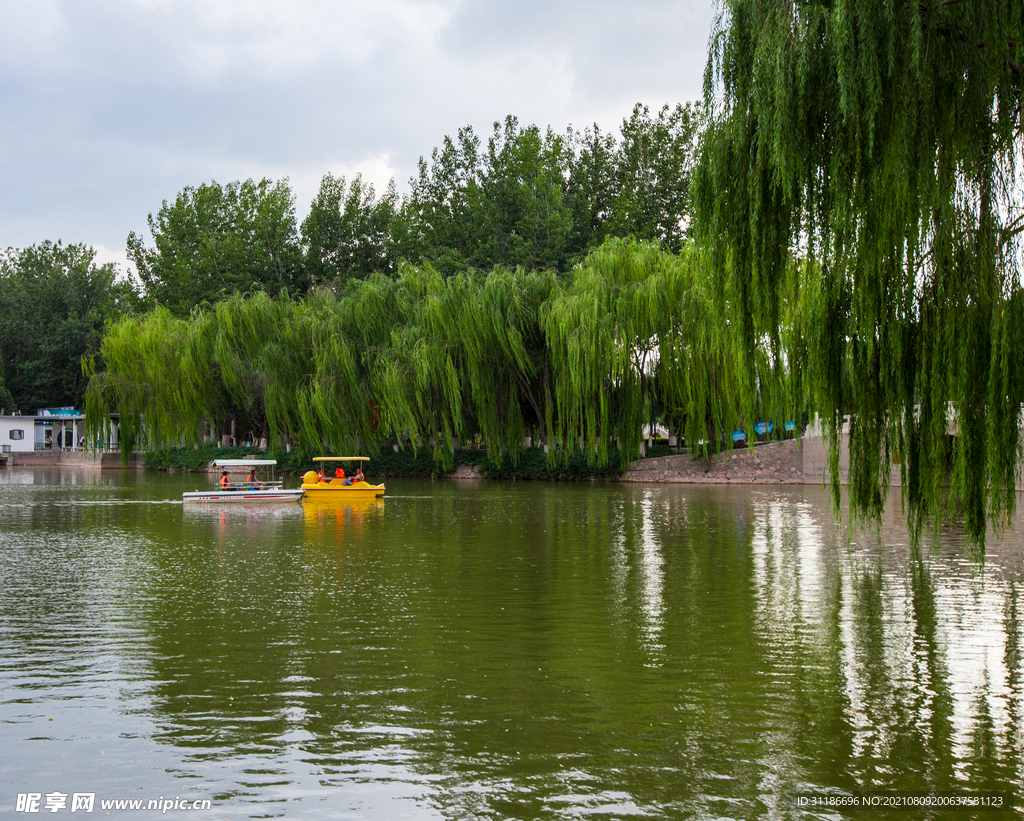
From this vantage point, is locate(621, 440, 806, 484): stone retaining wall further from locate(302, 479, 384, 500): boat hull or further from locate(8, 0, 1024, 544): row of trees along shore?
locate(302, 479, 384, 500): boat hull

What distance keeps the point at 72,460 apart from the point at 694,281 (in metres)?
51.2

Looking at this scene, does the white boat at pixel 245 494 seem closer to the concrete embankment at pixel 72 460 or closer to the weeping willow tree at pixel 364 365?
the weeping willow tree at pixel 364 365

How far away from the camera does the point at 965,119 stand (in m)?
7.66

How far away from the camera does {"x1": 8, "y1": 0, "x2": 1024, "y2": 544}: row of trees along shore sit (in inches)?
303

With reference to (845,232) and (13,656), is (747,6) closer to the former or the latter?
(845,232)

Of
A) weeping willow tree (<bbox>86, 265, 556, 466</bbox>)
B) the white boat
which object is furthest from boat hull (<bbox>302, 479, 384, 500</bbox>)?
weeping willow tree (<bbox>86, 265, 556, 466</bbox>)

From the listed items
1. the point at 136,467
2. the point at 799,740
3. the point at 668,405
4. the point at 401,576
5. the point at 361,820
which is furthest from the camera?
the point at 136,467

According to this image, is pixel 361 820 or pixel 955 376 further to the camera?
pixel 955 376

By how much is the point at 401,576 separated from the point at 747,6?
A: 8.41 m

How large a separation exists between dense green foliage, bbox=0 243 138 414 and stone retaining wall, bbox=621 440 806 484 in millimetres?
45719

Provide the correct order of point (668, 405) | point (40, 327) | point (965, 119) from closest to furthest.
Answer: point (965, 119) → point (668, 405) → point (40, 327)

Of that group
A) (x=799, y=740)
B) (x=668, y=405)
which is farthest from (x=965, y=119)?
(x=668, y=405)

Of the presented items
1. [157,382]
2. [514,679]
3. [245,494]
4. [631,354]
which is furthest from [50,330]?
[514,679]

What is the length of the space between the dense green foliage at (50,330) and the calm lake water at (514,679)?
59524 millimetres
